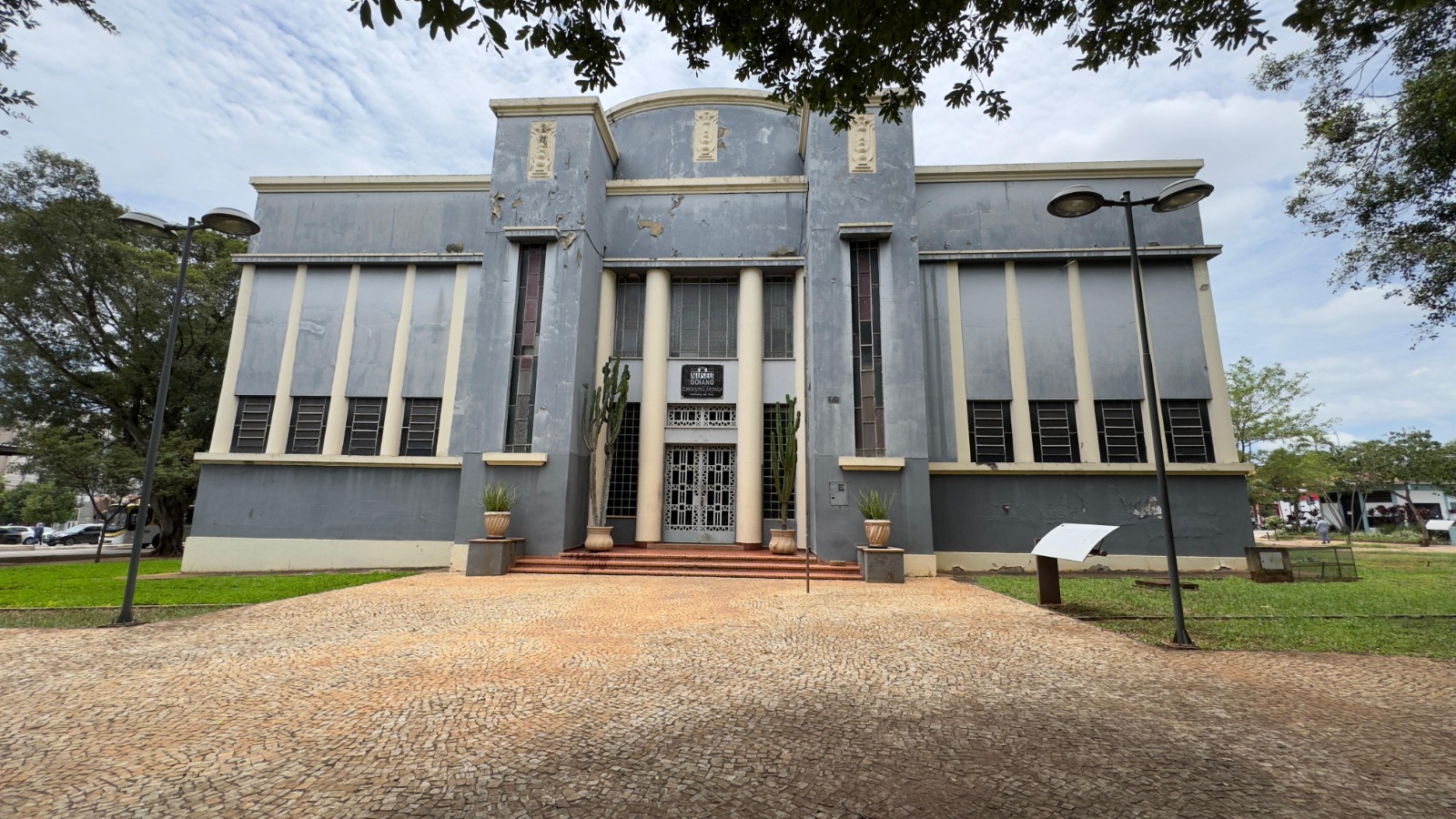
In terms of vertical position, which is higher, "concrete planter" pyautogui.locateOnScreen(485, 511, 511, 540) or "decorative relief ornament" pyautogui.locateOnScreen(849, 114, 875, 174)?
"decorative relief ornament" pyautogui.locateOnScreen(849, 114, 875, 174)

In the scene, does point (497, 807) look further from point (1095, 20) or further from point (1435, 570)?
point (1435, 570)

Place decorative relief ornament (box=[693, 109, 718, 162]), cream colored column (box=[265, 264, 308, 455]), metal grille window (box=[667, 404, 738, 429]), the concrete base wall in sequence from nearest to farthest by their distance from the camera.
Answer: the concrete base wall
metal grille window (box=[667, 404, 738, 429])
cream colored column (box=[265, 264, 308, 455])
decorative relief ornament (box=[693, 109, 718, 162])

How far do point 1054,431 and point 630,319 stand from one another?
36.3 ft

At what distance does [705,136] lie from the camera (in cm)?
1716

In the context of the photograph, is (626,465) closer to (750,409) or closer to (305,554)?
(750,409)

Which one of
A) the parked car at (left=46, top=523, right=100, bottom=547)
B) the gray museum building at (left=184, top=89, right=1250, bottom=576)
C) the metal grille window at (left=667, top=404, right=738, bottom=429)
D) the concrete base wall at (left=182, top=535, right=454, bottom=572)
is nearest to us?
the gray museum building at (left=184, top=89, right=1250, bottom=576)

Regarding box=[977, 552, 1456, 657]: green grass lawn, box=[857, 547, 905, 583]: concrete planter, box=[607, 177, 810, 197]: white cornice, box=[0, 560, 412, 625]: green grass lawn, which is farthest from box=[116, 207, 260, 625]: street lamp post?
box=[977, 552, 1456, 657]: green grass lawn

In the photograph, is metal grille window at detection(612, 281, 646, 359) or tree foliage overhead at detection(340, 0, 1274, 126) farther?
metal grille window at detection(612, 281, 646, 359)

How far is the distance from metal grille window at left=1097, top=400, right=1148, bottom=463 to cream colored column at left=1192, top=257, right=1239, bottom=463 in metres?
1.62

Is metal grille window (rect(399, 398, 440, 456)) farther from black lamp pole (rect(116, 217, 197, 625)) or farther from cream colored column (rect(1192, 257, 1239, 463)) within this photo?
cream colored column (rect(1192, 257, 1239, 463))

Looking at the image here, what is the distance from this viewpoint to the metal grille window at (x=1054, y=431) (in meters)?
14.1

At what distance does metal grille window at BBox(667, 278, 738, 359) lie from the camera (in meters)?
15.4

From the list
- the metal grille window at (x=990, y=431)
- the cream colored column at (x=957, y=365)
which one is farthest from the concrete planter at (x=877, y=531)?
the metal grille window at (x=990, y=431)

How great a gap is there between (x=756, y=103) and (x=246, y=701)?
17.6 m
